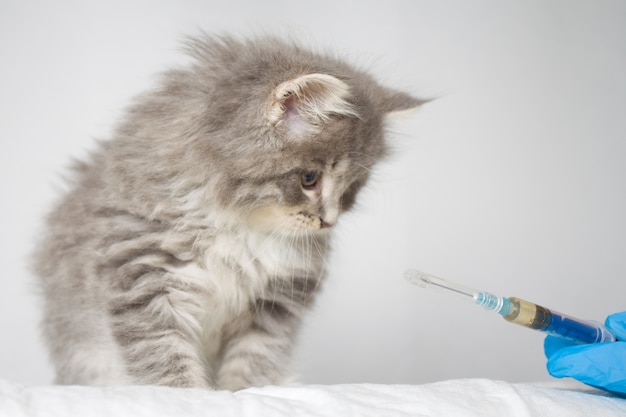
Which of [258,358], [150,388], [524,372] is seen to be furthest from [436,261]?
[150,388]

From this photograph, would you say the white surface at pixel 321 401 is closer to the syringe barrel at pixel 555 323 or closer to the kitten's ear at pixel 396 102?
the syringe barrel at pixel 555 323

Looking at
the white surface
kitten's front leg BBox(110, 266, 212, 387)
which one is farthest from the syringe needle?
kitten's front leg BBox(110, 266, 212, 387)

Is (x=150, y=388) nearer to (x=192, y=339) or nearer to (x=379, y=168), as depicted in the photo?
(x=192, y=339)

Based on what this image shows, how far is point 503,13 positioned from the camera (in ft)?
10.00

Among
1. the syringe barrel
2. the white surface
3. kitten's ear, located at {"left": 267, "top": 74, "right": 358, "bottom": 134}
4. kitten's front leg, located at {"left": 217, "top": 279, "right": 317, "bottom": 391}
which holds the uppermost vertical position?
kitten's ear, located at {"left": 267, "top": 74, "right": 358, "bottom": 134}

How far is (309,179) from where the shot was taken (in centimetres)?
186

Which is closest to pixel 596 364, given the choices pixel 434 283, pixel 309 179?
pixel 434 283

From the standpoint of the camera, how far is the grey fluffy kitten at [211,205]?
5.85ft

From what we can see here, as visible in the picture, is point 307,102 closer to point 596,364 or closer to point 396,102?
point 396,102

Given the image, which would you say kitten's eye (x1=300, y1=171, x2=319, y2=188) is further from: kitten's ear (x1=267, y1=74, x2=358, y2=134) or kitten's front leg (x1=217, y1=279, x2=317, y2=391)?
kitten's front leg (x1=217, y1=279, x2=317, y2=391)

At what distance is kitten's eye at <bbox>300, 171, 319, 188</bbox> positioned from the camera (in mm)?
1843

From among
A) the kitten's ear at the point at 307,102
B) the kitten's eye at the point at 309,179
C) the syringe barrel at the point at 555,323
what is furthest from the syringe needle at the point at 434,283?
the kitten's ear at the point at 307,102

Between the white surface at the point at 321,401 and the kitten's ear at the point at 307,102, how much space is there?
0.69 m

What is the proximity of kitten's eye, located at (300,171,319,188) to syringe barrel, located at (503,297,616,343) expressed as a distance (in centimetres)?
60
